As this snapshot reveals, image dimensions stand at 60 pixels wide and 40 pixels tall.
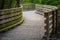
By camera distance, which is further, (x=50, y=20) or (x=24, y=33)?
(x=24, y=33)

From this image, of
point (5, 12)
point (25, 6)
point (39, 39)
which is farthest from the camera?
point (25, 6)

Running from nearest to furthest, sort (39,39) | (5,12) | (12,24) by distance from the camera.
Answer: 1. (39,39)
2. (5,12)
3. (12,24)

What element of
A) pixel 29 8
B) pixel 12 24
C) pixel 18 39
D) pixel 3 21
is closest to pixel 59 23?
pixel 12 24

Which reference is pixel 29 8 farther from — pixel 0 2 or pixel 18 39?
pixel 18 39

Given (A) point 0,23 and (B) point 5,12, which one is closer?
(A) point 0,23

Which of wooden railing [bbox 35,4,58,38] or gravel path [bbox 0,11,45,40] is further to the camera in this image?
gravel path [bbox 0,11,45,40]

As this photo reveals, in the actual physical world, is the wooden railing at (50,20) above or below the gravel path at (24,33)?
above

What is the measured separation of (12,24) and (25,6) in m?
17.1

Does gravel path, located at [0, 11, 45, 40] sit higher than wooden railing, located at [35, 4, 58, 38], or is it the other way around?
wooden railing, located at [35, 4, 58, 38]

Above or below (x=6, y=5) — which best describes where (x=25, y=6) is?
below

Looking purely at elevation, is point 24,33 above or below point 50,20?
below

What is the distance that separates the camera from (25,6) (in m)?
25.6

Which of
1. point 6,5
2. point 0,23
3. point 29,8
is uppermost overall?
point 6,5

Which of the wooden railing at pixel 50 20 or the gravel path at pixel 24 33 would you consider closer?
the wooden railing at pixel 50 20
